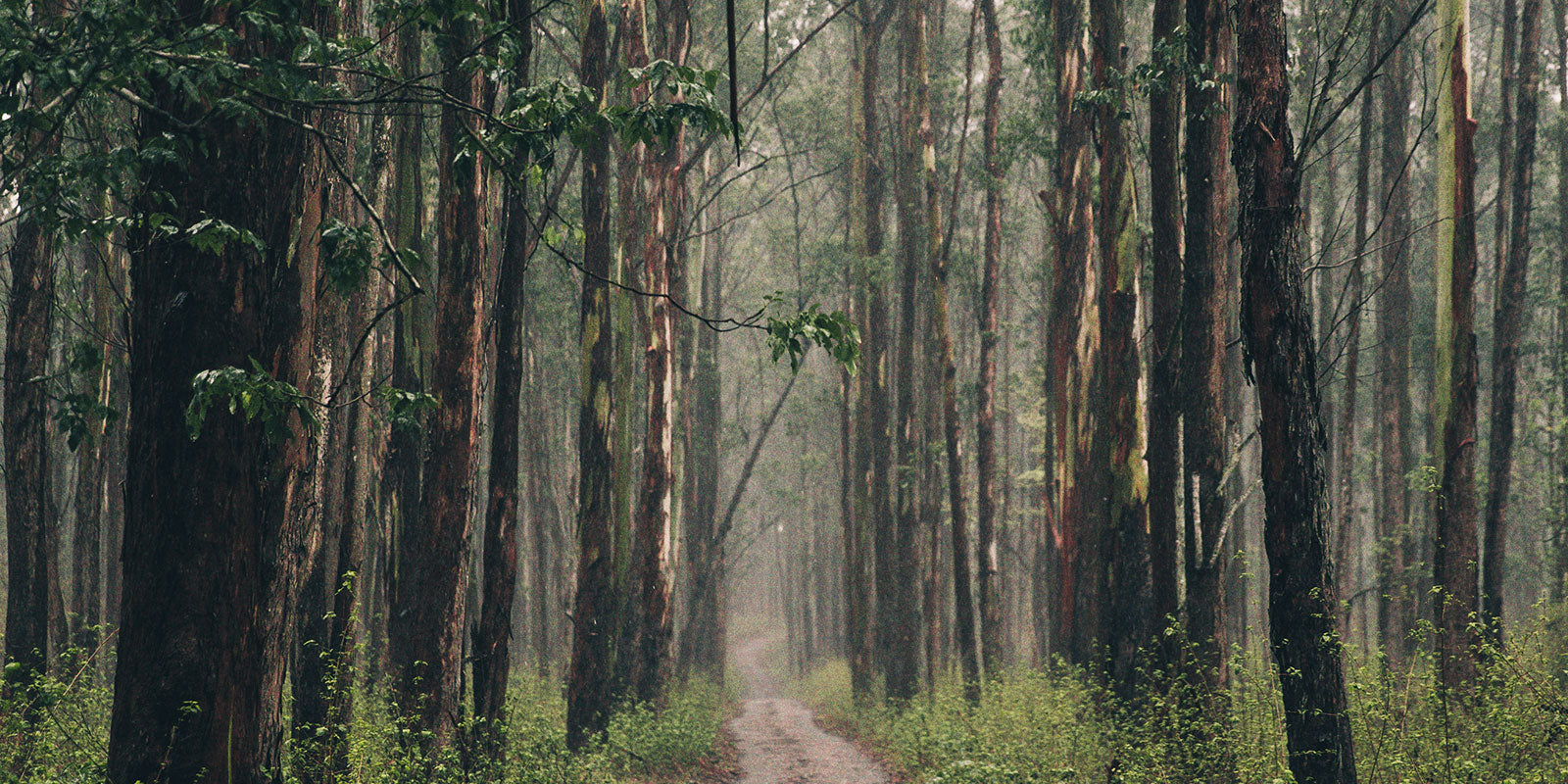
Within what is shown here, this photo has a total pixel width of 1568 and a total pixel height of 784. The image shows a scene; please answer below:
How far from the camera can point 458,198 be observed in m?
8.51

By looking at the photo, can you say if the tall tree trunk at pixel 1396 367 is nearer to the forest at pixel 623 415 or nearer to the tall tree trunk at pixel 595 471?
the forest at pixel 623 415

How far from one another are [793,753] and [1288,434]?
11.6 metres

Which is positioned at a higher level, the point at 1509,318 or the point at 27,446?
the point at 1509,318

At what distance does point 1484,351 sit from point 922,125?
22.3 metres

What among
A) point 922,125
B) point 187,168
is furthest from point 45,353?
point 922,125

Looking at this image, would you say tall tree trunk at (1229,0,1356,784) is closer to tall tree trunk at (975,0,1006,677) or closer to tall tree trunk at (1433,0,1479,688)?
tall tree trunk at (1433,0,1479,688)

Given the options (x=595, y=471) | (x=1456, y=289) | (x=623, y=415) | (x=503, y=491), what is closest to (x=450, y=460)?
(x=503, y=491)

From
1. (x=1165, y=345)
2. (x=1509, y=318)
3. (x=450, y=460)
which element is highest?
(x=1509, y=318)

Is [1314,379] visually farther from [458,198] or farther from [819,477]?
[819,477]

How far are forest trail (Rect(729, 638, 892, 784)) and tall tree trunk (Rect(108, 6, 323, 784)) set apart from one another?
8899 millimetres

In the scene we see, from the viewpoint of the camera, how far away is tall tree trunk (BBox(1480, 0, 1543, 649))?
1046 centimetres

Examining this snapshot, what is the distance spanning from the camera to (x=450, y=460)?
329 inches

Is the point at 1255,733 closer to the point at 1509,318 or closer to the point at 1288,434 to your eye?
the point at 1288,434

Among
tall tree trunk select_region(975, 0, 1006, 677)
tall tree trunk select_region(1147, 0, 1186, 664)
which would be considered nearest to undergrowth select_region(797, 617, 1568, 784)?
tall tree trunk select_region(1147, 0, 1186, 664)
